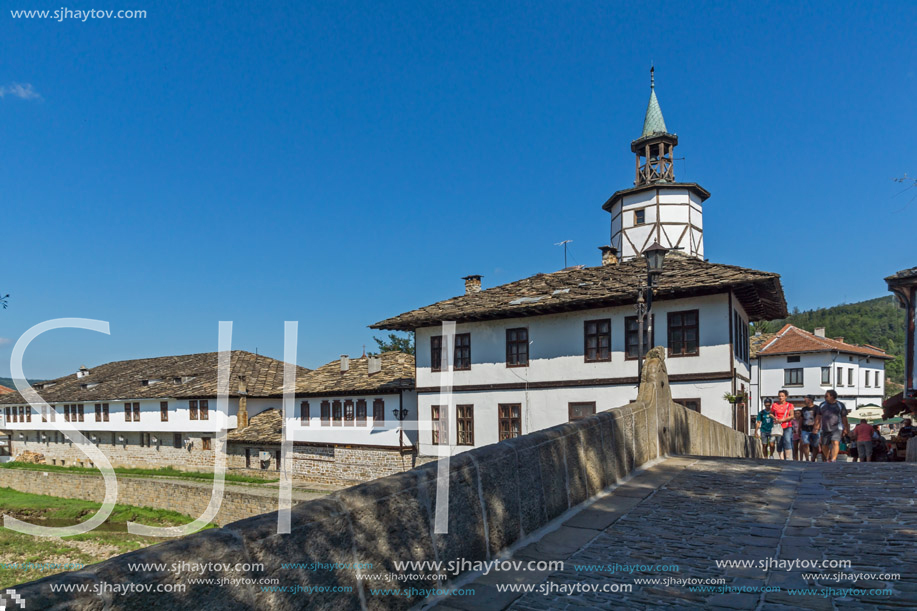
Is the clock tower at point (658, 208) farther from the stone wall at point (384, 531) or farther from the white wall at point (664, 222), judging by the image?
the stone wall at point (384, 531)

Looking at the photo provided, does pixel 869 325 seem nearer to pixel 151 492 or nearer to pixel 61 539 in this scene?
pixel 151 492

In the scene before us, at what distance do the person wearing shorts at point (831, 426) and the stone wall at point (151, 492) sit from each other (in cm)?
1862

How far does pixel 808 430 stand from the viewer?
468 inches

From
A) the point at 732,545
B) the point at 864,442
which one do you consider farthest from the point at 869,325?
the point at 732,545

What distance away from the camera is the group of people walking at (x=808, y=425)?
10828mm

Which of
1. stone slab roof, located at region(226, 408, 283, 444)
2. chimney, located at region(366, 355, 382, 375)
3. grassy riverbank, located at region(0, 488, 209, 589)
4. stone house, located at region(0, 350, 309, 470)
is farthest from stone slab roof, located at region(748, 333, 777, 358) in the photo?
grassy riverbank, located at region(0, 488, 209, 589)

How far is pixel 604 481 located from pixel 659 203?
2746cm

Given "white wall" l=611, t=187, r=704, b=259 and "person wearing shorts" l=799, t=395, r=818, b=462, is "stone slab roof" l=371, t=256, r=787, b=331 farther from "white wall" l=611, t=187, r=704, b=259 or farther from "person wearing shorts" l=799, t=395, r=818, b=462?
"white wall" l=611, t=187, r=704, b=259

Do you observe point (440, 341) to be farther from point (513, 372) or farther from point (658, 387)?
point (658, 387)

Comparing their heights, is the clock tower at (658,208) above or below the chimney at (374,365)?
above

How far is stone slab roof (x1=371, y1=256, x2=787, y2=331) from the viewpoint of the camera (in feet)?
60.2

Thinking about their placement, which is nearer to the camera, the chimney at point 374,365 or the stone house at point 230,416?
the stone house at point 230,416

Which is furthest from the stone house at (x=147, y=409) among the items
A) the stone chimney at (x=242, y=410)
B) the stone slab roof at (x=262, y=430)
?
the stone slab roof at (x=262, y=430)

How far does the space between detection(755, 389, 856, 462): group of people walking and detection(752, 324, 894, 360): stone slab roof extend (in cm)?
3425
